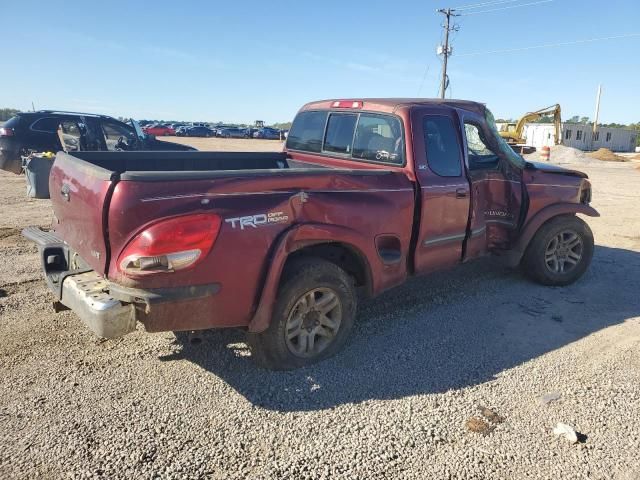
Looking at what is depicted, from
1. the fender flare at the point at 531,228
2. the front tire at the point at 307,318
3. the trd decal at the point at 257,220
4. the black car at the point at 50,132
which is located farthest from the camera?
the black car at the point at 50,132

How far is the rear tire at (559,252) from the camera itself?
5539mm

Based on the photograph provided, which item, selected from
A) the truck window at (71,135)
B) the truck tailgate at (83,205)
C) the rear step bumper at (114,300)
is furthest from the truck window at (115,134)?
the rear step bumper at (114,300)

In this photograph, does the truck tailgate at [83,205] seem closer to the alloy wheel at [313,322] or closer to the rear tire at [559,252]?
the alloy wheel at [313,322]

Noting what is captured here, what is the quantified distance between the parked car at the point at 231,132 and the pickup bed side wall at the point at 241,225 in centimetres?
5333

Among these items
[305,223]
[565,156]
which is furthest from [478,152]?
[565,156]

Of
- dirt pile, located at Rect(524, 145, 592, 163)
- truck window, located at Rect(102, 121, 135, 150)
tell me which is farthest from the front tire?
dirt pile, located at Rect(524, 145, 592, 163)

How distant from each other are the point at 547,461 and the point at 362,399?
3.76 ft

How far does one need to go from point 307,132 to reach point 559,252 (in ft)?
10.5

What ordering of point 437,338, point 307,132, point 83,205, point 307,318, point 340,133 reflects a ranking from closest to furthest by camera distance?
point 83,205 < point 307,318 < point 437,338 < point 340,133 < point 307,132

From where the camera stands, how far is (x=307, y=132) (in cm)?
538

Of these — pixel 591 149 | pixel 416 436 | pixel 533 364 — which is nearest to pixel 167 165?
pixel 416 436

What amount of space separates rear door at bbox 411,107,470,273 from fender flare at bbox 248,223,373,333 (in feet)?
3.70

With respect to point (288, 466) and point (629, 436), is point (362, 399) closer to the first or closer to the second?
point (288, 466)

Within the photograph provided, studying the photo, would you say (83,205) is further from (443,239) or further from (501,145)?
(501,145)
